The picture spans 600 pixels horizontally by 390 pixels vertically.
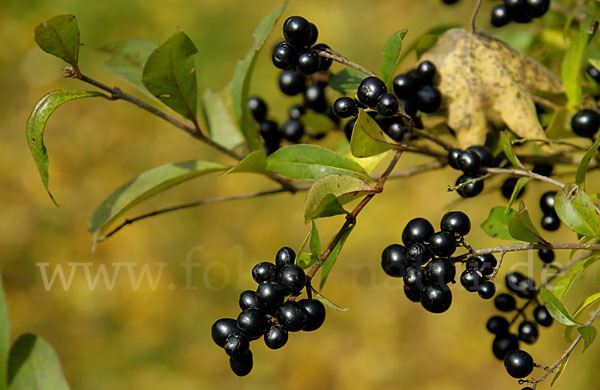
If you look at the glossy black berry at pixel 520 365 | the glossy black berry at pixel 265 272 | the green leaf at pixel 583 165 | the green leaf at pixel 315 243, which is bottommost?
the glossy black berry at pixel 520 365

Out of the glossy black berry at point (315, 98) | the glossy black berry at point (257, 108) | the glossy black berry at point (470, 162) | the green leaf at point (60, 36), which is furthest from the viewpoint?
the glossy black berry at point (257, 108)

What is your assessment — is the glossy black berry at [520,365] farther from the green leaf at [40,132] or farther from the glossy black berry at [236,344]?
the green leaf at [40,132]

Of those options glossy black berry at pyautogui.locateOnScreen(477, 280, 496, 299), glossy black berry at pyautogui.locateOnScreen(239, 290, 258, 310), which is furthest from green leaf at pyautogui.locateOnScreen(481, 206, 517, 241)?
glossy black berry at pyautogui.locateOnScreen(239, 290, 258, 310)

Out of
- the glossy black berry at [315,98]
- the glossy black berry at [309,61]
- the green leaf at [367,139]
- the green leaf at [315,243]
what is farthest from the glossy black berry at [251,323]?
the glossy black berry at [315,98]

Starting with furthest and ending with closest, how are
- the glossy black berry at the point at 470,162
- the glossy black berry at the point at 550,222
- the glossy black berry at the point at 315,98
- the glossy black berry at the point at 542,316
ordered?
the glossy black berry at the point at 315,98, the glossy black berry at the point at 550,222, the glossy black berry at the point at 542,316, the glossy black berry at the point at 470,162

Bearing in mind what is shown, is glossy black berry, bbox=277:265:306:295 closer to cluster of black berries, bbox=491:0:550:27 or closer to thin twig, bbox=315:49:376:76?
thin twig, bbox=315:49:376:76

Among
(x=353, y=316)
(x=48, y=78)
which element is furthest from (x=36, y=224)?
(x=353, y=316)
